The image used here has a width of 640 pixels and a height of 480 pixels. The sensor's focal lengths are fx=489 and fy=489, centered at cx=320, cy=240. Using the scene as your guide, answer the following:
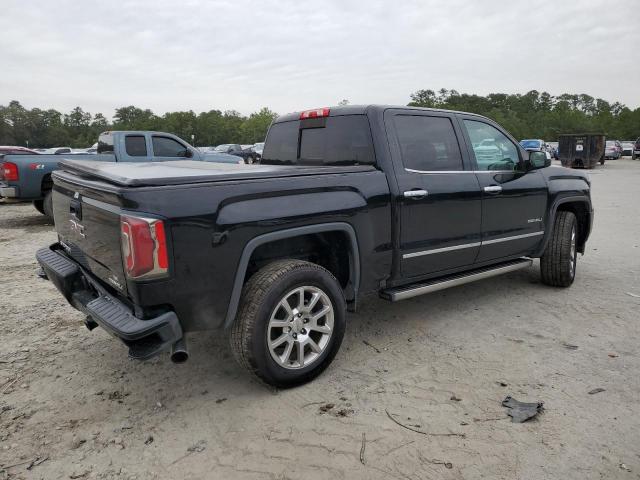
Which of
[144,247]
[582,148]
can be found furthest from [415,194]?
[582,148]

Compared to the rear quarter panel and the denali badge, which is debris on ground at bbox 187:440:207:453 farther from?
the denali badge

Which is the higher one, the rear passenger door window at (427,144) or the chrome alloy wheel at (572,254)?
the rear passenger door window at (427,144)

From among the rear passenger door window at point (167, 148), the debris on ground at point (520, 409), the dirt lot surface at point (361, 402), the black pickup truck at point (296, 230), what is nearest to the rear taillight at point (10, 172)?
the rear passenger door window at point (167, 148)

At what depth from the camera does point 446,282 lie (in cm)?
408

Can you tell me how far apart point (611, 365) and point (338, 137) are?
2676mm

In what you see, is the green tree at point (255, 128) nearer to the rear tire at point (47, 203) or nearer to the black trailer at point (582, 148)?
the black trailer at point (582, 148)

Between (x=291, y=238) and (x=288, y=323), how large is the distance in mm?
600

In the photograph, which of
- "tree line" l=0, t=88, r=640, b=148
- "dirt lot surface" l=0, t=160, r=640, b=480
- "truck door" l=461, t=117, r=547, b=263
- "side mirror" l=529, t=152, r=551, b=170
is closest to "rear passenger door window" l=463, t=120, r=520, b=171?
"truck door" l=461, t=117, r=547, b=263

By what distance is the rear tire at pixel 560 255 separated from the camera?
5230 millimetres

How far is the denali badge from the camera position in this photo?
3199mm

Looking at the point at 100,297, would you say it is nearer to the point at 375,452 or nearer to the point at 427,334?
the point at 375,452

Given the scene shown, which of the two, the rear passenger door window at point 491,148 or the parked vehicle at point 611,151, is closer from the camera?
the rear passenger door window at point 491,148

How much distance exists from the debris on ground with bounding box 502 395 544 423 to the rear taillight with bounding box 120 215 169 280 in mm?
2168

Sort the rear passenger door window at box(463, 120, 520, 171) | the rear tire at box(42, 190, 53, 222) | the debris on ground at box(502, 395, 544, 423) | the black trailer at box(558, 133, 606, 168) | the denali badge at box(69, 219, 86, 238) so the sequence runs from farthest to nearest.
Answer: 1. the black trailer at box(558, 133, 606, 168)
2. the rear tire at box(42, 190, 53, 222)
3. the rear passenger door window at box(463, 120, 520, 171)
4. the denali badge at box(69, 219, 86, 238)
5. the debris on ground at box(502, 395, 544, 423)
